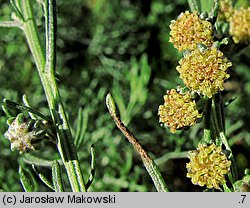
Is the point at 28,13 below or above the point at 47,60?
above

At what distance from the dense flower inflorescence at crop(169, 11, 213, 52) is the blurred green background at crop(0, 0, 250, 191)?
0.70 metres

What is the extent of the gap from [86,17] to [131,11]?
23 centimetres

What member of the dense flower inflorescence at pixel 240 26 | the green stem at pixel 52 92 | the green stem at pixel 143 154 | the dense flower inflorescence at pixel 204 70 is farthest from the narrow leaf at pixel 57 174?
the dense flower inflorescence at pixel 240 26

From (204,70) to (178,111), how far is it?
0.09 metres

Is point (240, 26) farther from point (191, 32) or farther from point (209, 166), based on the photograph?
point (209, 166)

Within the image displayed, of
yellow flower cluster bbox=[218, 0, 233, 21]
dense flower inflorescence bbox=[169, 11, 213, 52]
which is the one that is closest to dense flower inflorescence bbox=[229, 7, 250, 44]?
yellow flower cluster bbox=[218, 0, 233, 21]

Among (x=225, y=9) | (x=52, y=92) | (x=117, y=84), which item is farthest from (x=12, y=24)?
(x=117, y=84)

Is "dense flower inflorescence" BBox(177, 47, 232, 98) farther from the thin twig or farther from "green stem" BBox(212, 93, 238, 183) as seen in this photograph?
the thin twig

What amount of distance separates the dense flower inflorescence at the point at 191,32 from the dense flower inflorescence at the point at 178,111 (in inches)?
3.7

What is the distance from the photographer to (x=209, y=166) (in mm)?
949
